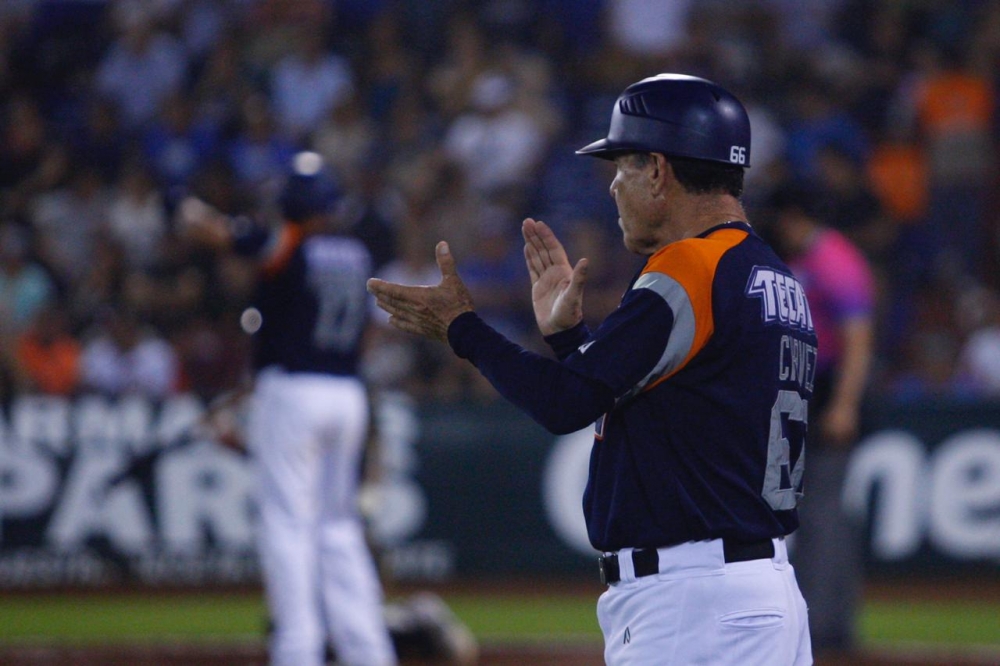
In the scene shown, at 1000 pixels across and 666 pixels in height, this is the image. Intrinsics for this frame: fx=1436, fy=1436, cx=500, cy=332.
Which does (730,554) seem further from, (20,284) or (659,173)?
(20,284)

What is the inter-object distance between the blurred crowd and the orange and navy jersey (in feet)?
23.8

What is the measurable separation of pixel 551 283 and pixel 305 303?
3801 mm

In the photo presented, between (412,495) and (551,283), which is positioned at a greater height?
(551,283)

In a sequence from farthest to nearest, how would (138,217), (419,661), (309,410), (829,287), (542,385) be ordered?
(138,217) < (419,661) < (829,287) < (309,410) < (542,385)

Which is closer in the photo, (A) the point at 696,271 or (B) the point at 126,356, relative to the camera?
(A) the point at 696,271

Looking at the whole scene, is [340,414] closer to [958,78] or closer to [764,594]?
[764,594]

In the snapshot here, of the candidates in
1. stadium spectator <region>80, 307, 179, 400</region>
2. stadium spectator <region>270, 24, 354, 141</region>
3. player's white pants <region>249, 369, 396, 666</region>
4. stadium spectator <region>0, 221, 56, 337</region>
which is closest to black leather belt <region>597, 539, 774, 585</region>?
player's white pants <region>249, 369, 396, 666</region>

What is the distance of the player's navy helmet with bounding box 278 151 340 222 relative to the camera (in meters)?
7.34

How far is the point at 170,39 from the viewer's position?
14531 mm

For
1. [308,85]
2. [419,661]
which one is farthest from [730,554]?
[308,85]

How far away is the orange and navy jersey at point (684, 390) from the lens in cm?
332

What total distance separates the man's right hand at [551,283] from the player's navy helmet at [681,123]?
0.31 meters

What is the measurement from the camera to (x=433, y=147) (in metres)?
13.4

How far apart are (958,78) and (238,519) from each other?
7.45 m
